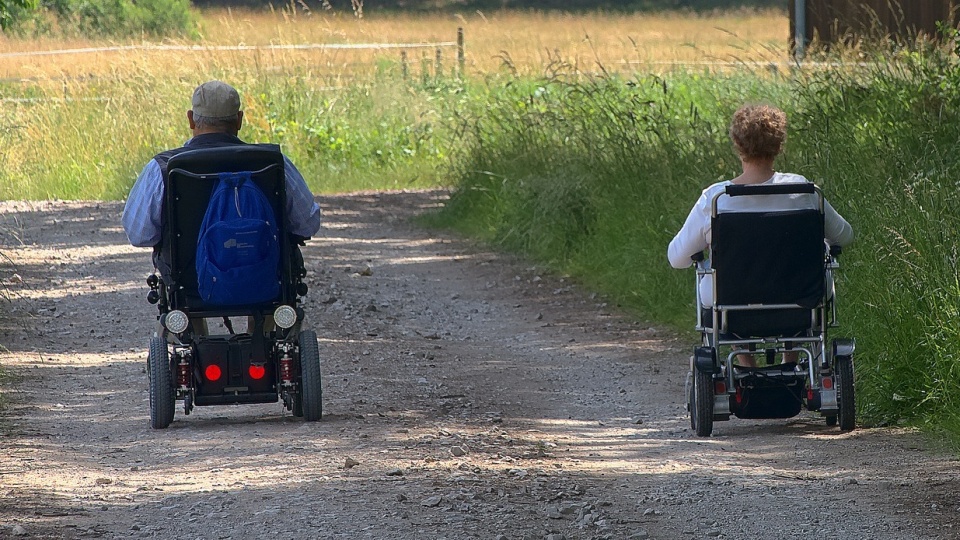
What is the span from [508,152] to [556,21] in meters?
A: 37.0

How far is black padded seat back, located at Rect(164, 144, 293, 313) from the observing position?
239 inches

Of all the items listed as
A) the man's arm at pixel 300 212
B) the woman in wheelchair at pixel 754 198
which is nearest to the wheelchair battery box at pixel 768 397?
the woman in wheelchair at pixel 754 198

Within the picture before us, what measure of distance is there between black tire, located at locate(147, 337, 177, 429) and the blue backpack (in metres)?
0.31

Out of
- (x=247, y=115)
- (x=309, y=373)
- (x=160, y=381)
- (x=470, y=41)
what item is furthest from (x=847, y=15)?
(x=470, y=41)

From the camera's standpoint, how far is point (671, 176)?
35.2 feet

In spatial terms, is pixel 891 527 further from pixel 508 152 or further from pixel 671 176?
pixel 508 152

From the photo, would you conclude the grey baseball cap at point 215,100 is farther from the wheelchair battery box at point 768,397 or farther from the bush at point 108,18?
the bush at point 108,18

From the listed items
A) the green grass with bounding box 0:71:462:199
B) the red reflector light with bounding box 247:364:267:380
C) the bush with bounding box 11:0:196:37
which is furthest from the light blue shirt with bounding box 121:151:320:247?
the bush with bounding box 11:0:196:37

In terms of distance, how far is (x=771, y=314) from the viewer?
601 centimetres

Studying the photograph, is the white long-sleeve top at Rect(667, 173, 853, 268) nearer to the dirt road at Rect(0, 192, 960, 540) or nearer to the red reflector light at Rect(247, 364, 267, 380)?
the dirt road at Rect(0, 192, 960, 540)

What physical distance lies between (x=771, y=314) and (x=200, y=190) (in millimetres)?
2403

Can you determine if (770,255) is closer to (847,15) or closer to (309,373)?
Result: (309,373)

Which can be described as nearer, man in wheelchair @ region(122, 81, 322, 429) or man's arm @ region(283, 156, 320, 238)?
man in wheelchair @ region(122, 81, 322, 429)

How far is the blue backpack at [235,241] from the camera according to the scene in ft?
19.9
